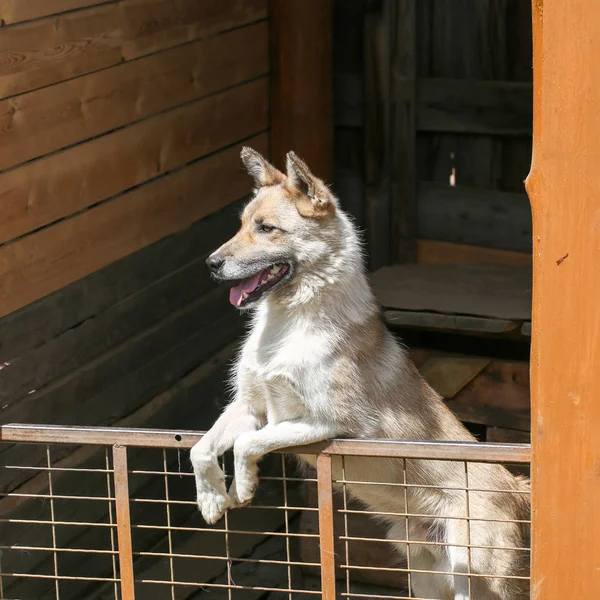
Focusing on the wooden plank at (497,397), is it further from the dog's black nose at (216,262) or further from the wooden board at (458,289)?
the dog's black nose at (216,262)

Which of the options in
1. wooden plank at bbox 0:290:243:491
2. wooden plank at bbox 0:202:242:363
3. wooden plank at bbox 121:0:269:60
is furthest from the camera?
wooden plank at bbox 121:0:269:60

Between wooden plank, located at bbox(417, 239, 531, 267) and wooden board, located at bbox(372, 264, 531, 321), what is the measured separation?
19cm

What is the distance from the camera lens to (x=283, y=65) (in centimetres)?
585

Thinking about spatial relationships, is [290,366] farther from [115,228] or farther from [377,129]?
[377,129]

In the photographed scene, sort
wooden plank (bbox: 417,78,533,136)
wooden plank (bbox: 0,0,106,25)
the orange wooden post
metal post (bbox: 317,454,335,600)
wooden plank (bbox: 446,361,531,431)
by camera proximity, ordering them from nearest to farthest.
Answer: the orange wooden post, metal post (bbox: 317,454,335,600), wooden plank (bbox: 0,0,106,25), wooden plank (bbox: 446,361,531,431), wooden plank (bbox: 417,78,533,136)

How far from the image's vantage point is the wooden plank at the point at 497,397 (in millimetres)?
5180

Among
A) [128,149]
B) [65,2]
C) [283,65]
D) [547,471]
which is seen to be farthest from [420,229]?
[547,471]

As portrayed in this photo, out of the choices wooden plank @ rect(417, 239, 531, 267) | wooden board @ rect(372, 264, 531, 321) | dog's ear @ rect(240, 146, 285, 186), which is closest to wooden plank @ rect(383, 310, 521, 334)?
wooden board @ rect(372, 264, 531, 321)

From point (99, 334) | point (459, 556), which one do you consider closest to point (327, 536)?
point (459, 556)

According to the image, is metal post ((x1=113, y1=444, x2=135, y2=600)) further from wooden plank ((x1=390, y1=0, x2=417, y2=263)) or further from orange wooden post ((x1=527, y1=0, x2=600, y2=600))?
wooden plank ((x1=390, y1=0, x2=417, y2=263))

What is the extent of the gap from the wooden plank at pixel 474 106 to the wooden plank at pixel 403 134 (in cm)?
8

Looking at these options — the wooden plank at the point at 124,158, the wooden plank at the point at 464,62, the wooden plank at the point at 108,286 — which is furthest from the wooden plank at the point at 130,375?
the wooden plank at the point at 464,62

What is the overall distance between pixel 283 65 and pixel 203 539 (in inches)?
99.4

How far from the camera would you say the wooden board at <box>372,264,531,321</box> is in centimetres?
518
